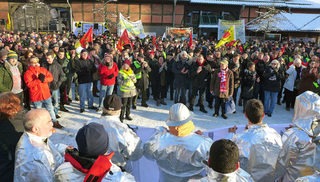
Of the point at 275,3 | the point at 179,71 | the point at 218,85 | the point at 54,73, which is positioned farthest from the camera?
the point at 275,3

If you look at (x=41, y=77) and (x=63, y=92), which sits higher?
(x=41, y=77)

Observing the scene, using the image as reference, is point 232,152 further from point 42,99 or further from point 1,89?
point 1,89

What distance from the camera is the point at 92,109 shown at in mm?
7438

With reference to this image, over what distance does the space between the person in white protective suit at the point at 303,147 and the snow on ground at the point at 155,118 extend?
3702 millimetres


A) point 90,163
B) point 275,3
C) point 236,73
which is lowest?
point 90,163

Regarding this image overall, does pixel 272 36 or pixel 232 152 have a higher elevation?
pixel 272 36

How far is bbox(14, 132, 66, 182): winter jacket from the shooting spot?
2008 mm

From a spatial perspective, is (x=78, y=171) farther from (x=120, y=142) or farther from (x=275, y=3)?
(x=275, y=3)

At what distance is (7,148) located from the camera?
7.69 ft

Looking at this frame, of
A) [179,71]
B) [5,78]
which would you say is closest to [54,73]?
[5,78]

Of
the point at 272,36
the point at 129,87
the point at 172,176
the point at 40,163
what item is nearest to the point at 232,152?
the point at 172,176

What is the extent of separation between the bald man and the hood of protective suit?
259 centimetres

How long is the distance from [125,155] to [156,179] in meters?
1.02

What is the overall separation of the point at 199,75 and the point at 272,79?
2.19 m
